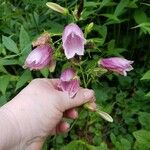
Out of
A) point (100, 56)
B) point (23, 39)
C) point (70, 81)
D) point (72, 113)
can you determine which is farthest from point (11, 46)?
point (70, 81)

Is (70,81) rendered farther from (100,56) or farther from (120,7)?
(100,56)

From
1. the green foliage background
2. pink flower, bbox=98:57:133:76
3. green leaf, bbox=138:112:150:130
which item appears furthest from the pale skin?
green leaf, bbox=138:112:150:130

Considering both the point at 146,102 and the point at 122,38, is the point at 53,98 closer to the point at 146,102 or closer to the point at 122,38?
the point at 146,102

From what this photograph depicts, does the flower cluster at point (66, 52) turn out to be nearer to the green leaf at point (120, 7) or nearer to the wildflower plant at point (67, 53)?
the wildflower plant at point (67, 53)

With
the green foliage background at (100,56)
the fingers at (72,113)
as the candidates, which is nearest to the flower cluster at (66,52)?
the fingers at (72,113)

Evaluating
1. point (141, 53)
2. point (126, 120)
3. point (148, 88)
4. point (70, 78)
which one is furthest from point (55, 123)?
point (141, 53)
